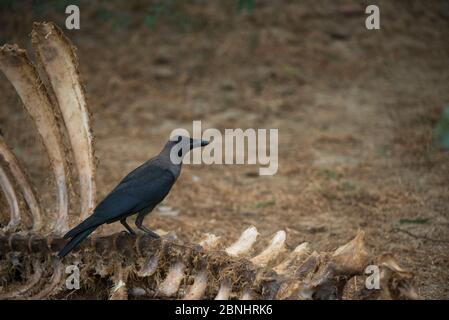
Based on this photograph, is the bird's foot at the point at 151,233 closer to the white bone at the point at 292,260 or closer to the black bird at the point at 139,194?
the black bird at the point at 139,194

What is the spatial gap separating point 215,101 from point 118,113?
990 millimetres

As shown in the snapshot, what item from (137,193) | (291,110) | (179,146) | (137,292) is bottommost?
(137,292)

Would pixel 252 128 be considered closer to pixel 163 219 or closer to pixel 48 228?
pixel 163 219

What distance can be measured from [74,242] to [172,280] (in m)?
0.49

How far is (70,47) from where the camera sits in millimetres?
3557

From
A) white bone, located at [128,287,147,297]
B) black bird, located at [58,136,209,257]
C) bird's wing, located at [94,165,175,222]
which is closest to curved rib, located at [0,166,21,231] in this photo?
black bird, located at [58,136,209,257]

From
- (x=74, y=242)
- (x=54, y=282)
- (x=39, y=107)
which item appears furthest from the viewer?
(x=39, y=107)

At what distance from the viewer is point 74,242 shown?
123 inches

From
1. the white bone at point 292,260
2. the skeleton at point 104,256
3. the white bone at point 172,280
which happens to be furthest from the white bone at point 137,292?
the white bone at point 292,260

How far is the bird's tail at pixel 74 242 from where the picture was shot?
10.2ft

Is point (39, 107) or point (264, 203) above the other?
point (39, 107)

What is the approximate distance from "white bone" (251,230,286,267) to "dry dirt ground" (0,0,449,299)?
0.89 meters

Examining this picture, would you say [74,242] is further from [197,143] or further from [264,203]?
[264,203]

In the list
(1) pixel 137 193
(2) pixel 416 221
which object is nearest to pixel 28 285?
(1) pixel 137 193
